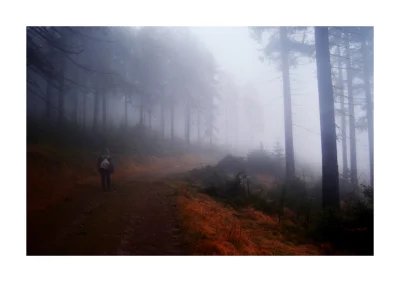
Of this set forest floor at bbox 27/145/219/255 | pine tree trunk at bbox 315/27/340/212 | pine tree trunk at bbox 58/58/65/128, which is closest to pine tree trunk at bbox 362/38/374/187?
pine tree trunk at bbox 315/27/340/212

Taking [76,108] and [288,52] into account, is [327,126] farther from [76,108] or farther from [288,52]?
[76,108]

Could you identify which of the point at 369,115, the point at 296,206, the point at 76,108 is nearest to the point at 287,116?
the point at 369,115

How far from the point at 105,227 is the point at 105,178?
205 cm

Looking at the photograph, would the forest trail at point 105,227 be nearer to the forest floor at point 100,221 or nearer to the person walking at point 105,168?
the forest floor at point 100,221

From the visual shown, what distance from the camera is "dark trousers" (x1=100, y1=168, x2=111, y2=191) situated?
648 cm

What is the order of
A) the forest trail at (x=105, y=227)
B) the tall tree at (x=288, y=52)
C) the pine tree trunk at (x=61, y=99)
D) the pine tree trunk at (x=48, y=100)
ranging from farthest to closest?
the tall tree at (x=288, y=52)
the pine tree trunk at (x=61, y=99)
the pine tree trunk at (x=48, y=100)
the forest trail at (x=105, y=227)

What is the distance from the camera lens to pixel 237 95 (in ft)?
23.6

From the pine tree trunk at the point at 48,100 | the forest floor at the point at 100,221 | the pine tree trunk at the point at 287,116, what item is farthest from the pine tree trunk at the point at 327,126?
the pine tree trunk at the point at 48,100

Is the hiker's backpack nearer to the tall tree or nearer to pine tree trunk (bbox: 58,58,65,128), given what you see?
pine tree trunk (bbox: 58,58,65,128)

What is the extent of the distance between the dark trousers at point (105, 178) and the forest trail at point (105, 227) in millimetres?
246

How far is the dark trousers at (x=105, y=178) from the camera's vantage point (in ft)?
21.3
